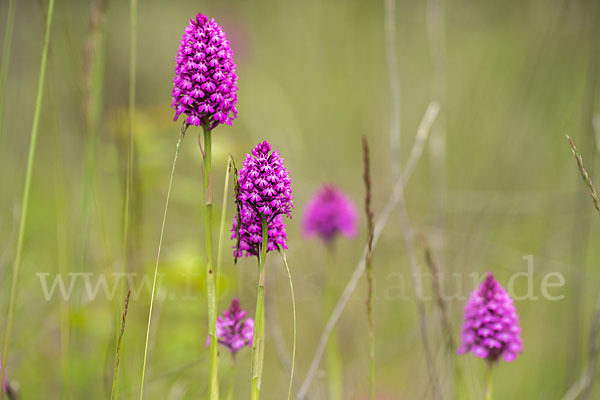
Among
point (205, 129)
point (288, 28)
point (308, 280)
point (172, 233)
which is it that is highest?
point (288, 28)

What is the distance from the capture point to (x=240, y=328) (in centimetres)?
140

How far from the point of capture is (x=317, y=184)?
436 centimetres

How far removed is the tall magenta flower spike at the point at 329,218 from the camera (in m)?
2.64

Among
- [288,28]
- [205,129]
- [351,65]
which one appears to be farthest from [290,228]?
[205,129]

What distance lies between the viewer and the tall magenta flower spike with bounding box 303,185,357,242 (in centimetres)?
264

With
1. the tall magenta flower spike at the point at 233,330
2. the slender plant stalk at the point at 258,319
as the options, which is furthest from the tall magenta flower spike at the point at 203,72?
the tall magenta flower spike at the point at 233,330

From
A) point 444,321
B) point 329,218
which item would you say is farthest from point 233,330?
point 329,218

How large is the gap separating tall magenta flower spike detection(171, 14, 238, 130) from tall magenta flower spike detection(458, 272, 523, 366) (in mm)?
916

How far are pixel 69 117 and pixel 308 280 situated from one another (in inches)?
143

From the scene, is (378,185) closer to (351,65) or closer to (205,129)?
(351,65)

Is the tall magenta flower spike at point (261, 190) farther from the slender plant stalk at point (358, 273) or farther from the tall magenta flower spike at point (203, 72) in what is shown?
the slender plant stalk at point (358, 273)

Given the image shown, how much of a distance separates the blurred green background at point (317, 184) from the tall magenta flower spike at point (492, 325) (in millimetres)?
357

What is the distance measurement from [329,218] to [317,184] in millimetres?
1735

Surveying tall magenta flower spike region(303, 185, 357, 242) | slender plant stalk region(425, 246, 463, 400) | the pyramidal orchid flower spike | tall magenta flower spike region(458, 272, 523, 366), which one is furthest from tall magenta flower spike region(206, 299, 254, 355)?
tall magenta flower spike region(303, 185, 357, 242)
